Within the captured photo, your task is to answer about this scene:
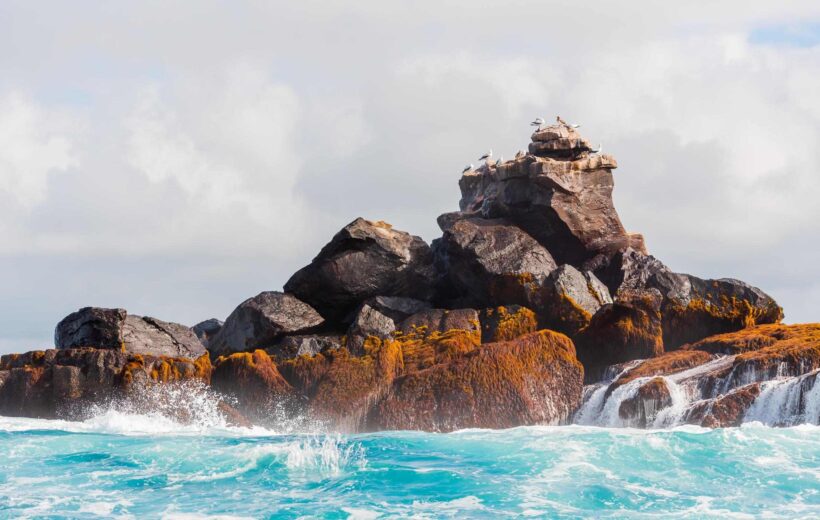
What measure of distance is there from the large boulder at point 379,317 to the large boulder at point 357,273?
664 millimetres

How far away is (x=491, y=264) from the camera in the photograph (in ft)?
95.6

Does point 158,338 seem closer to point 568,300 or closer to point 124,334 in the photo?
point 124,334

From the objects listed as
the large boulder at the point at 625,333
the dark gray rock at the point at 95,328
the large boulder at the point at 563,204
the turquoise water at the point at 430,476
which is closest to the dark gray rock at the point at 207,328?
the dark gray rock at the point at 95,328

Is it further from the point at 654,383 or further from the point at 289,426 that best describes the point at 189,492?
the point at 654,383

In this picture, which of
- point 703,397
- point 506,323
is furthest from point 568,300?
point 703,397

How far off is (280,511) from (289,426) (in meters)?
11.0

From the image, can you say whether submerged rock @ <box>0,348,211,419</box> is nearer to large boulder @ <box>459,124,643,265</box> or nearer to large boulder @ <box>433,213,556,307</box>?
large boulder @ <box>433,213,556,307</box>

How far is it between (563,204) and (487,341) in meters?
7.03

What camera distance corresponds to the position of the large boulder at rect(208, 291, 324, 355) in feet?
93.4

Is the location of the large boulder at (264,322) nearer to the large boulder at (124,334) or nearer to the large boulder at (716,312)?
the large boulder at (124,334)

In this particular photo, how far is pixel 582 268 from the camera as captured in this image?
103 ft

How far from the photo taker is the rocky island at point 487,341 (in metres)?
23.1

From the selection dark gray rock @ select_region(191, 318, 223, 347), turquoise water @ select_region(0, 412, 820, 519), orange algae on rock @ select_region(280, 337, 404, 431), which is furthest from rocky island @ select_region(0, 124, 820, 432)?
dark gray rock @ select_region(191, 318, 223, 347)

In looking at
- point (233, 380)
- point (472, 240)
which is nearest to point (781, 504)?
point (233, 380)
